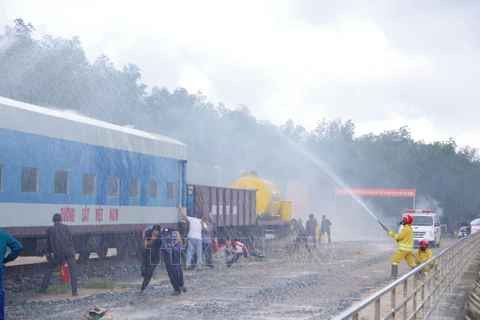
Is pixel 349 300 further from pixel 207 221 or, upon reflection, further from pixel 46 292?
pixel 207 221

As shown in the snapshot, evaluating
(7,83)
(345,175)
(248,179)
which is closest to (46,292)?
(248,179)

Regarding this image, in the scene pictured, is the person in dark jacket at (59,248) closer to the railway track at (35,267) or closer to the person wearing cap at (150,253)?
the person wearing cap at (150,253)

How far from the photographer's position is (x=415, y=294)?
30.8ft

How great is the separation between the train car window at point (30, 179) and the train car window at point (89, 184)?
1.92m

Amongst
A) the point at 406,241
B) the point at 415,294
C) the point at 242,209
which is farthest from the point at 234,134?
the point at 415,294

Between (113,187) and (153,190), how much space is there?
2297mm

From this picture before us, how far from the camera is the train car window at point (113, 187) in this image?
18.1 m

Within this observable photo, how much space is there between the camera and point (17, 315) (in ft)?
37.3

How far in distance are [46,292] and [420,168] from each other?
6025 cm

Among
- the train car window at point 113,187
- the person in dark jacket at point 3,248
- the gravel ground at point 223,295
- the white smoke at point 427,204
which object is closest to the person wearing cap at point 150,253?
the gravel ground at point 223,295

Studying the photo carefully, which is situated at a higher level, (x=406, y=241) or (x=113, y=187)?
(x=113, y=187)

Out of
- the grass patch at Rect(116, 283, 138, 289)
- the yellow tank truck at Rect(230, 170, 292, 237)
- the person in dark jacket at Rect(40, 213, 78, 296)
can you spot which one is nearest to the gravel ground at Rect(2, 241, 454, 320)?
the grass patch at Rect(116, 283, 138, 289)

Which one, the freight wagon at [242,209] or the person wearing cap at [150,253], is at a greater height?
the freight wagon at [242,209]

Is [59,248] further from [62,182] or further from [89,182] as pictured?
[89,182]
